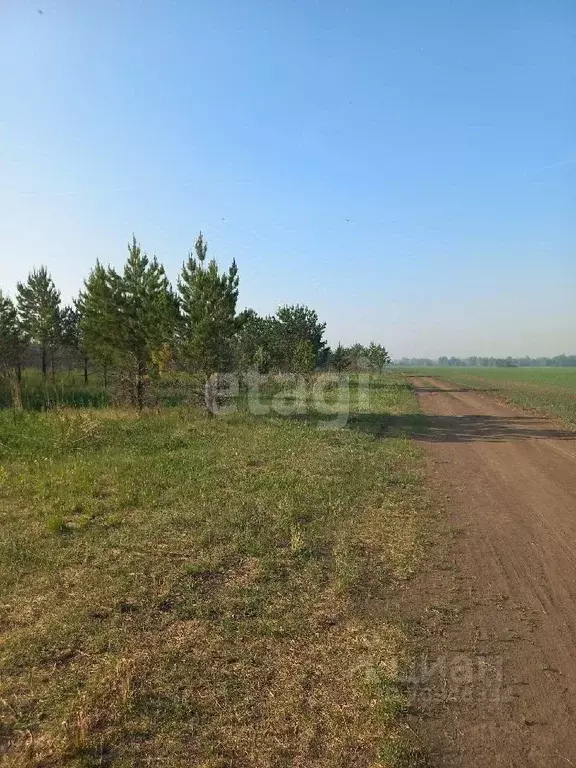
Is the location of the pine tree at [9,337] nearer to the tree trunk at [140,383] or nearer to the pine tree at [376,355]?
the tree trunk at [140,383]

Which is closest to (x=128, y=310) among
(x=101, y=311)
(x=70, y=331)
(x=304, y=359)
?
(x=101, y=311)

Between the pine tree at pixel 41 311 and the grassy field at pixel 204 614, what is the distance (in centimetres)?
2527

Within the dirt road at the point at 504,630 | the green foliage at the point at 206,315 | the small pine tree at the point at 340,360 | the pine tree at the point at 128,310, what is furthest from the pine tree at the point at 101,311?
the small pine tree at the point at 340,360

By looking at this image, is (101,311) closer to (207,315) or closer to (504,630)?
(207,315)

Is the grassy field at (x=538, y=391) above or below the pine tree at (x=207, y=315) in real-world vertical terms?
below

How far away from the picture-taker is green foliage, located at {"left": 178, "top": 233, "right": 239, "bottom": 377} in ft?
54.5

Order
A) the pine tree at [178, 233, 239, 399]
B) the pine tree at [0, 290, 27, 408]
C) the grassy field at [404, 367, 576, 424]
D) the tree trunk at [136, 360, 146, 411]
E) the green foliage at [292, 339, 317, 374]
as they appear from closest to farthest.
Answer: the pine tree at [178, 233, 239, 399]
the tree trunk at [136, 360, 146, 411]
the grassy field at [404, 367, 576, 424]
the pine tree at [0, 290, 27, 408]
the green foliage at [292, 339, 317, 374]

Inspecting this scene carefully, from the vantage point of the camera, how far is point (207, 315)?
16.6m

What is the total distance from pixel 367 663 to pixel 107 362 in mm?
22172

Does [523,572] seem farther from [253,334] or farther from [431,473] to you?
[253,334]

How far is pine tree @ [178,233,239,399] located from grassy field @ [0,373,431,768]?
24.4ft
